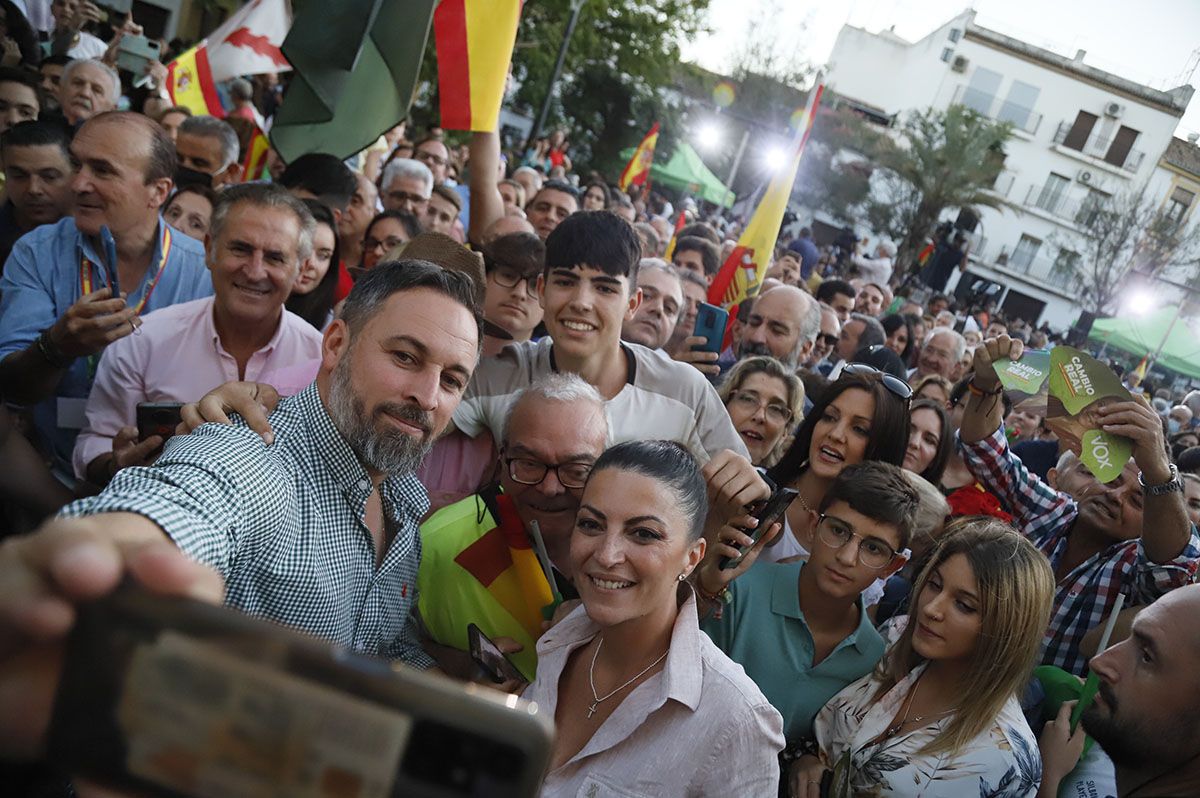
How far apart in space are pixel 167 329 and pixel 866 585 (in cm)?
269

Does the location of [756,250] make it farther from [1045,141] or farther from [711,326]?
[1045,141]

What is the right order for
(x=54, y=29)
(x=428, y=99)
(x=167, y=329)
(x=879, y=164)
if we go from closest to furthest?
(x=167, y=329) → (x=54, y=29) → (x=428, y=99) → (x=879, y=164)

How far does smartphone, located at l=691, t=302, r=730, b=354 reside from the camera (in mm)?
4391

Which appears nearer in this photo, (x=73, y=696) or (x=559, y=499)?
(x=73, y=696)

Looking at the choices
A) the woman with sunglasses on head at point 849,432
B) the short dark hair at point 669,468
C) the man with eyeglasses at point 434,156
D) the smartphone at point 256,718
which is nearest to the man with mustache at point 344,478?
the short dark hair at point 669,468

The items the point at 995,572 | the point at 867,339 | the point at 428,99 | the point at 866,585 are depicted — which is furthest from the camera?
the point at 428,99

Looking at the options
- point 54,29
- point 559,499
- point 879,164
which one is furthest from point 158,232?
point 879,164

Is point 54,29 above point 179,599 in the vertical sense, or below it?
below

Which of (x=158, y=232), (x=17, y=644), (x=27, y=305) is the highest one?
(x=17, y=644)

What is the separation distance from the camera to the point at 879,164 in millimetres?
40281

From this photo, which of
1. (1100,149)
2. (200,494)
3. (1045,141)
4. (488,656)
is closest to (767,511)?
(488,656)

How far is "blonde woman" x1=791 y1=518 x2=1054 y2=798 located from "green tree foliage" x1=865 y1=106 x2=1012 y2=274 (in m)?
36.7

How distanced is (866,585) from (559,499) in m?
1.10

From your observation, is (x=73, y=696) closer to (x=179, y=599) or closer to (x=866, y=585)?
(x=179, y=599)
